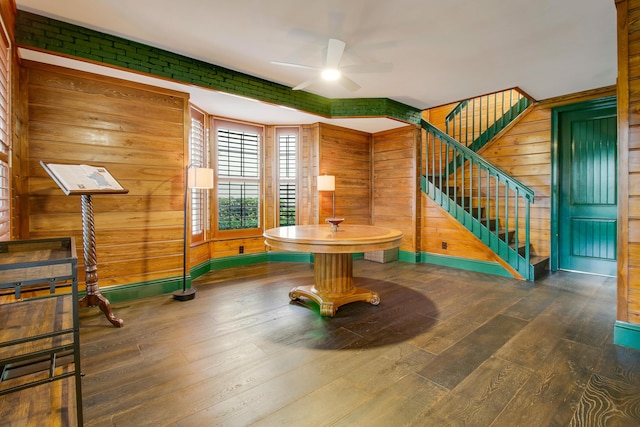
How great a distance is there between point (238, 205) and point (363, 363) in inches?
142

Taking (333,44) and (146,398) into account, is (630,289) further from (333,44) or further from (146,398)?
(146,398)

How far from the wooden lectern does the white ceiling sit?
1062 millimetres

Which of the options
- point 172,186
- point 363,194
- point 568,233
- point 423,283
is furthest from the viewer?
point 363,194

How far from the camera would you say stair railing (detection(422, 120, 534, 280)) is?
4219 mm

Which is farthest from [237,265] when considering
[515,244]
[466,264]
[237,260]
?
[515,244]

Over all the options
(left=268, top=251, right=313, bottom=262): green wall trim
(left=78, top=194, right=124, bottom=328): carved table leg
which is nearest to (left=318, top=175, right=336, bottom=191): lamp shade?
(left=268, top=251, right=313, bottom=262): green wall trim

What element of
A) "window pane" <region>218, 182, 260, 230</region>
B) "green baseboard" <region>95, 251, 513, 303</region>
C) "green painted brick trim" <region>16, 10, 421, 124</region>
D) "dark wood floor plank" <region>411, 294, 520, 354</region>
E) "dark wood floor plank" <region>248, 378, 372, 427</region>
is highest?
"green painted brick trim" <region>16, 10, 421, 124</region>

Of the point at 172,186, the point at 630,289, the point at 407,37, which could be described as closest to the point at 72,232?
the point at 172,186

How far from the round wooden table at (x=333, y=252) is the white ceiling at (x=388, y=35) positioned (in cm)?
188

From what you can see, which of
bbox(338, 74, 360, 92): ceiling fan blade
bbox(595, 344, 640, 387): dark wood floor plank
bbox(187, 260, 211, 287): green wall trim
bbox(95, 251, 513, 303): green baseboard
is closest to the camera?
bbox(595, 344, 640, 387): dark wood floor plank

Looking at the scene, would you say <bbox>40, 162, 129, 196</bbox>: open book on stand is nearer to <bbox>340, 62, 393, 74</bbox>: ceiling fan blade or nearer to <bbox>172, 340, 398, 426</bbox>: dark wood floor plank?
<bbox>172, 340, 398, 426</bbox>: dark wood floor plank

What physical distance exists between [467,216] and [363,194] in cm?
192

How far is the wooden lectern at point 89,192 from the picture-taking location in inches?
101

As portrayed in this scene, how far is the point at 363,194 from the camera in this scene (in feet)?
19.4
